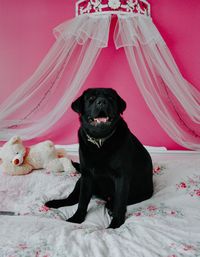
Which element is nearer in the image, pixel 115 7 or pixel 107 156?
pixel 107 156

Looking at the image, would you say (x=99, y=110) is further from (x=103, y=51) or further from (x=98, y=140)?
(x=103, y=51)

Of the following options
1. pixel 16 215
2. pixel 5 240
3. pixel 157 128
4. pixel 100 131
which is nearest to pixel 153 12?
pixel 157 128

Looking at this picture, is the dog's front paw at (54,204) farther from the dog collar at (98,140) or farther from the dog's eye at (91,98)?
the dog's eye at (91,98)

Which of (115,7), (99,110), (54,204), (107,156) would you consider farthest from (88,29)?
(54,204)

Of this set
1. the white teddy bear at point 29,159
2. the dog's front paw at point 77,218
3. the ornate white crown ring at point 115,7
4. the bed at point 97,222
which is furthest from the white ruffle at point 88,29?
the dog's front paw at point 77,218

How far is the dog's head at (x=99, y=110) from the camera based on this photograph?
1397mm

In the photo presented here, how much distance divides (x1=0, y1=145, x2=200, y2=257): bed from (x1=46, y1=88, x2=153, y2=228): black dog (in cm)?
9

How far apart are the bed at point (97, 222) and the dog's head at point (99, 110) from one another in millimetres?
438

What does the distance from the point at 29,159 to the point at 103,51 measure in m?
1.13

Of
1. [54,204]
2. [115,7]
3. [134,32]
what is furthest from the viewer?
[115,7]

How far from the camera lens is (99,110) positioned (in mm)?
1386

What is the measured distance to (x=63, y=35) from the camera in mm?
2275

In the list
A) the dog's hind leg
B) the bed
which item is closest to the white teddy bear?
the bed

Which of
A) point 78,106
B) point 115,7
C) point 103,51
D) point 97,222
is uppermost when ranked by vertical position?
point 115,7
